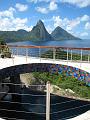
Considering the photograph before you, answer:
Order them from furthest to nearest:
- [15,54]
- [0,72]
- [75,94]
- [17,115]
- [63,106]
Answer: [75,94]
[15,54]
[63,106]
[17,115]
[0,72]

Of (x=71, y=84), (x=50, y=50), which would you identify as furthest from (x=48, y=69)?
(x=71, y=84)

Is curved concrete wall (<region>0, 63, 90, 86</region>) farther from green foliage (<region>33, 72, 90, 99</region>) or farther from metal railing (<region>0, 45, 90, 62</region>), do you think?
green foliage (<region>33, 72, 90, 99</region>)

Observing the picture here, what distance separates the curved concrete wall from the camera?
1700 cm

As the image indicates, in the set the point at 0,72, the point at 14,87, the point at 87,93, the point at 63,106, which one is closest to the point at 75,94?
the point at 87,93

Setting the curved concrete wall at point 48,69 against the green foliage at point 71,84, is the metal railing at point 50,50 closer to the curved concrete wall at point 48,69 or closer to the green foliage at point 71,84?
the curved concrete wall at point 48,69

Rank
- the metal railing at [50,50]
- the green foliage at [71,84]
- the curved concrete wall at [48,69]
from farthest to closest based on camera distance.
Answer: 1. the green foliage at [71,84]
2. the metal railing at [50,50]
3. the curved concrete wall at [48,69]

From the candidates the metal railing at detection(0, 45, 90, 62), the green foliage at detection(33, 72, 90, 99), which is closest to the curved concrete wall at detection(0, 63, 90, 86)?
the metal railing at detection(0, 45, 90, 62)

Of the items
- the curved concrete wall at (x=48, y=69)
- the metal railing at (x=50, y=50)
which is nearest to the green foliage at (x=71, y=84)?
the metal railing at (x=50, y=50)

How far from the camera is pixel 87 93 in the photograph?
29.9 m

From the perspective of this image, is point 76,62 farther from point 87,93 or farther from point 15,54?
point 87,93

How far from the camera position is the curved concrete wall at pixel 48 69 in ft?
55.8

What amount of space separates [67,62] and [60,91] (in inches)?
431

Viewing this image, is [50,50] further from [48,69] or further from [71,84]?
[71,84]

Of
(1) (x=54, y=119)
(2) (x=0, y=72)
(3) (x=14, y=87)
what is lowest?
(1) (x=54, y=119)
